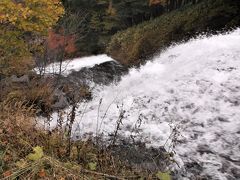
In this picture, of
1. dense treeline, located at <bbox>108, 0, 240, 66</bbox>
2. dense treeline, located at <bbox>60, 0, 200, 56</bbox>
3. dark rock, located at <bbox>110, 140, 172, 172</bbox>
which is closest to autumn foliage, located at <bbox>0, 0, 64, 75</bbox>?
dark rock, located at <bbox>110, 140, 172, 172</bbox>

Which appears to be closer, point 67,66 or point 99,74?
point 99,74

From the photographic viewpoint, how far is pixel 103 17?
30031mm

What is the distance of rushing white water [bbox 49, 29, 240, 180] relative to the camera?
563cm

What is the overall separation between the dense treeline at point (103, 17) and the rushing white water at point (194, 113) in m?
16.1

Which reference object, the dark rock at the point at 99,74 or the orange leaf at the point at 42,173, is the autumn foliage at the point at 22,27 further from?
the orange leaf at the point at 42,173

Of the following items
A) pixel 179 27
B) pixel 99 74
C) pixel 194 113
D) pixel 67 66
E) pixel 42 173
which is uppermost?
pixel 42 173

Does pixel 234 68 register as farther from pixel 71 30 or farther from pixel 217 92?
pixel 71 30

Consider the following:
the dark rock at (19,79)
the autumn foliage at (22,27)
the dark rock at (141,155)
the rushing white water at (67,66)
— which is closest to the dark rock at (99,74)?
the rushing white water at (67,66)

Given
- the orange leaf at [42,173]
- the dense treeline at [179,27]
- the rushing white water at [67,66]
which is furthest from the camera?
the dense treeline at [179,27]

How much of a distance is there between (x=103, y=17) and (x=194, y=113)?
23717 mm

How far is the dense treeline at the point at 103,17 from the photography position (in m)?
28.1

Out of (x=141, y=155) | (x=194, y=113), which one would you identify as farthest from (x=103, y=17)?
(x=141, y=155)

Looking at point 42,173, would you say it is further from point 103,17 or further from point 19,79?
point 103,17

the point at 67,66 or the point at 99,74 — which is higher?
the point at 99,74
